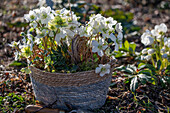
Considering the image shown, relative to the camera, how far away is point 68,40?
1.51m

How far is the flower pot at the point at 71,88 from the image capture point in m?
1.48

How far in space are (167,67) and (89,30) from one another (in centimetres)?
89

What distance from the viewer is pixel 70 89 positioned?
1506 millimetres

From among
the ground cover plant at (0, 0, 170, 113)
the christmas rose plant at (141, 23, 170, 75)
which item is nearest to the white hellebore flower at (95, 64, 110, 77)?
the ground cover plant at (0, 0, 170, 113)

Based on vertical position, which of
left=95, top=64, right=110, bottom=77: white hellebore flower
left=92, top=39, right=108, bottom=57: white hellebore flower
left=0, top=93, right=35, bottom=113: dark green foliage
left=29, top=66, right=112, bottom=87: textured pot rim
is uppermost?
left=92, top=39, right=108, bottom=57: white hellebore flower

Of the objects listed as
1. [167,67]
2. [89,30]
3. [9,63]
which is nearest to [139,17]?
[167,67]

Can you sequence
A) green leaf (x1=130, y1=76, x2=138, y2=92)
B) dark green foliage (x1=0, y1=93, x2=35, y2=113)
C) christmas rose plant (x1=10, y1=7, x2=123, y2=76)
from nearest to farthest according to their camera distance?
christmas rose plant (x1=10, y1=7, x2=123, y2=76) < dark green foliage (x1=0, y1=93, x2=35, y2=113) < green leaf (x1=130, y1=76, x2=138, y2=92)

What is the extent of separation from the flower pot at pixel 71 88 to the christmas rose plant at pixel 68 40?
0.19 ft

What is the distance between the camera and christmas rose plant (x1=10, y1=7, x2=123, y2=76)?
1372 mm

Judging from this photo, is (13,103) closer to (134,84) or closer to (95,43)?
(95,43)

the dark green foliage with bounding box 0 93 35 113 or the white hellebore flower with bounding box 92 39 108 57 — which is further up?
the white hellebore flower with bounding box 92 39 108 57

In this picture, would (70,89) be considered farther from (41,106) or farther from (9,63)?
(9,63)

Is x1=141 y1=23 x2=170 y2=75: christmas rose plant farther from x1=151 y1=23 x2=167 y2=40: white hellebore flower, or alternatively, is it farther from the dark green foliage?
the dark green foliage

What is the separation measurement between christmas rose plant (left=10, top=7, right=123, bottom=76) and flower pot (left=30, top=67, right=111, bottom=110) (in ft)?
0.19
